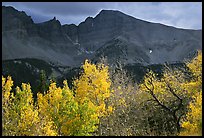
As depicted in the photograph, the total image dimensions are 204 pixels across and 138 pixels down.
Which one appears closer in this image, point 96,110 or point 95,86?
point 96,110

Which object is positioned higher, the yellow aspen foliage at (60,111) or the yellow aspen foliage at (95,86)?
the yellow aspen foliage at (95,86)

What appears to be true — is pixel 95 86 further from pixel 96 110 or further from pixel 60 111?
pixel 60 111

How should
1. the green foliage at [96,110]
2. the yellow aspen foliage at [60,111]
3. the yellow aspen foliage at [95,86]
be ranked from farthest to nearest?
the yellow aspen foliage at [95,86] → the green foliage at [96,110] → the yellow aspen foliage at [60,111]

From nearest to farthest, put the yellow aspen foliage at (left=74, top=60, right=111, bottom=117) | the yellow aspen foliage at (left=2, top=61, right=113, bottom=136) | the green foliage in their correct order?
the yellow aspen foliage at (left=2, top=61, right=113, bottom=136)
the green foliage
the yellow aspen foliage at (left=74, top=60, right=111, bottom=117)

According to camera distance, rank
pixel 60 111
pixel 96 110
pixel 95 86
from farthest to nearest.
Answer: pixel 95 86 < pixel 96 110 < pixel 60 111

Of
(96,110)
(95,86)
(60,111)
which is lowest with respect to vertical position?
(60,111)

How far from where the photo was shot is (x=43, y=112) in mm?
44469

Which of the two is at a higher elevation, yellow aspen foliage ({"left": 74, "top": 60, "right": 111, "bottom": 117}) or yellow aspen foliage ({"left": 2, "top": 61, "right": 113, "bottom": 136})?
yellow aspen foliage ({"left": 74, "top": 60, "right": 111, "bottom": 117})

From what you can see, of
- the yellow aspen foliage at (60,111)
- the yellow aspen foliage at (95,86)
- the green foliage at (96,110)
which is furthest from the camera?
the yellow aspen foliage at (95,86)

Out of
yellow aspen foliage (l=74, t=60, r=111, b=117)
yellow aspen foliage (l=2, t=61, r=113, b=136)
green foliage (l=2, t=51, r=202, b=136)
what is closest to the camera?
yellow aspen foliage (l=2, t=61, r=113, b=136)

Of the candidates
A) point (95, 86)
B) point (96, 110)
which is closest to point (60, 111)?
point (96, 110)

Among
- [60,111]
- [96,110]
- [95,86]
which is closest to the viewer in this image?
[60,111]

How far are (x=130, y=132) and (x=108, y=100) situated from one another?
321 inches

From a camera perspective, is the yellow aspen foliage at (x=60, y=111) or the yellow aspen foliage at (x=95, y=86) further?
the yellow aspen foliage at (x=95, y=86)
